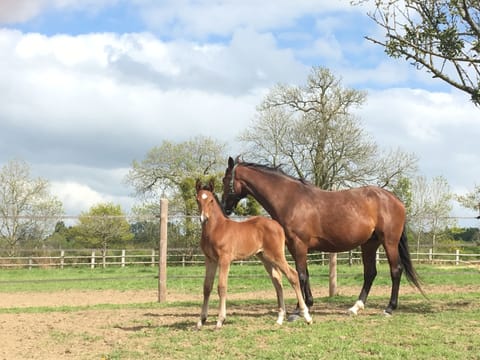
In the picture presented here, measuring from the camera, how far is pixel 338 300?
1091 cm

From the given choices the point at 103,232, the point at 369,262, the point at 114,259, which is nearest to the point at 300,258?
the point at 369,262

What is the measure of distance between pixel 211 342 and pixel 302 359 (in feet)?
4.29

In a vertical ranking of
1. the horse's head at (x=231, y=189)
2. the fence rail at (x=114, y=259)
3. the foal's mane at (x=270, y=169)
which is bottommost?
the fence rail at (x=114, y=259)

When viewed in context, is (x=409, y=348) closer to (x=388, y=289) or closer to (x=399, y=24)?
(x=399, y=24)

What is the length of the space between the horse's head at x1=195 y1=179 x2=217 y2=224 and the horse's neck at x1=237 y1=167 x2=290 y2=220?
1526 millimetres

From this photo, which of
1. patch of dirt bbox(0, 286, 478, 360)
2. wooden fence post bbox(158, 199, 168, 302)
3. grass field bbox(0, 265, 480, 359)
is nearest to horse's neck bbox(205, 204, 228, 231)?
grass field bbox(0, 265, 480, 359)

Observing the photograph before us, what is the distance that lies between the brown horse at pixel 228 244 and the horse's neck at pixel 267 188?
2.91ft

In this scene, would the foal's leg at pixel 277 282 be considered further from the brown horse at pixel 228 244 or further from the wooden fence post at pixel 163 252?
the wooden fence post at pixel 163 252

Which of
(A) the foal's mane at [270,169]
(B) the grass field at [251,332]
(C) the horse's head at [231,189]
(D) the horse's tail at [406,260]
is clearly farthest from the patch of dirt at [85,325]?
(A) the foal's mane at [270,169]

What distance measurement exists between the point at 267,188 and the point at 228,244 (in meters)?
1.74

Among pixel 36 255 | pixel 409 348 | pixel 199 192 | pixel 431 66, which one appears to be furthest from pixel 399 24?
pixel 36 255

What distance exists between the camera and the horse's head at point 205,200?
23.2 feet

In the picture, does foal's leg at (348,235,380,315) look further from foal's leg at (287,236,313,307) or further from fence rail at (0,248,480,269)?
fence rail at (0,248,480,269)

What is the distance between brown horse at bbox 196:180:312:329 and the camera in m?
7.21
